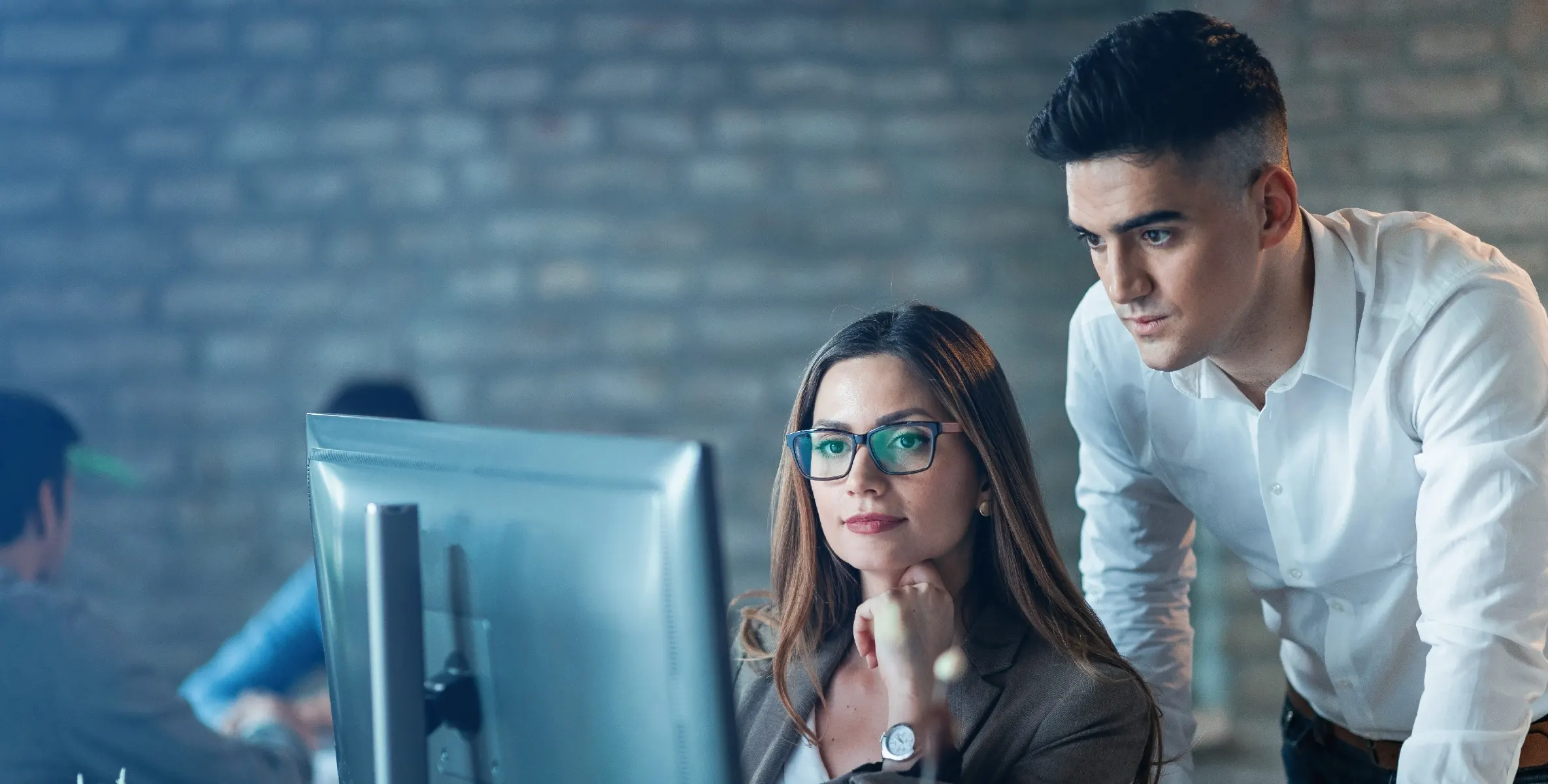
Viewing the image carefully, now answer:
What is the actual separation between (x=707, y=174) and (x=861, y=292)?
1.45 feet

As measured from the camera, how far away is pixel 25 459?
1.84m

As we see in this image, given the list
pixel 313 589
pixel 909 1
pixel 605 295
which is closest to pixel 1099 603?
pixel 313 589

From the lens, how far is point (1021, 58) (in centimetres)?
284

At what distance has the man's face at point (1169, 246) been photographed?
1.22 metres

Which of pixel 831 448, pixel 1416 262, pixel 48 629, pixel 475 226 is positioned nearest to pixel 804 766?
pixel 831 448

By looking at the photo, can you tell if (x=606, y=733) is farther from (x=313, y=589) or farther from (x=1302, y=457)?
(x=313, y=589)

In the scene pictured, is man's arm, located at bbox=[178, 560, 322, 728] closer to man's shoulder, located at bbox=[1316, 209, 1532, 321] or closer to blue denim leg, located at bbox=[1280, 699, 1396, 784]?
blue denim leg, located at bbox=[1280, 699, 1396, 784]

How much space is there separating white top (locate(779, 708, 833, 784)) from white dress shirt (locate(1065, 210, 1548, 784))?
1.53 ft

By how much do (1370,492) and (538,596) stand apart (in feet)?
3.16

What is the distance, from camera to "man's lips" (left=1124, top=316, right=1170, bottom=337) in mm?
1262

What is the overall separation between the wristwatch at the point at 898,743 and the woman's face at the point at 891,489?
0.68 feet

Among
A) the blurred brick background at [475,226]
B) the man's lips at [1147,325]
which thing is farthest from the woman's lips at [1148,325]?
the blurred brick background at [475,226]

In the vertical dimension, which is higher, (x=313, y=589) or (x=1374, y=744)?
(x=313, y=589)

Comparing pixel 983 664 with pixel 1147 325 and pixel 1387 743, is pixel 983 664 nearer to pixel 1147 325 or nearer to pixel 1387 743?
pixel 1147 325
